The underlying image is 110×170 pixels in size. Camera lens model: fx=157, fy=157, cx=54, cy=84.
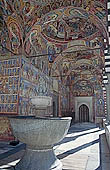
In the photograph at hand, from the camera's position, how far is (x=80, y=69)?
17.8 m

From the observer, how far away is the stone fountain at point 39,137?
3.29 m

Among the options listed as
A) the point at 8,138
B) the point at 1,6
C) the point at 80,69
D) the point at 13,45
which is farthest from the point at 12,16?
the point at 80,69

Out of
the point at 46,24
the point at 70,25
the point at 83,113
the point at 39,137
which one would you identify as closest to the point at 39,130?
the point at 39,137

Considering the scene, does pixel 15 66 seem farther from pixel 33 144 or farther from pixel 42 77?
pixel 33 144

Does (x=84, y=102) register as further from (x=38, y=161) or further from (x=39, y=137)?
(x=39, y=137)

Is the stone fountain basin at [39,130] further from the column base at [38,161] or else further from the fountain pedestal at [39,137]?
the column base at [38,161]

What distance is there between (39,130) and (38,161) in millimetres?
839

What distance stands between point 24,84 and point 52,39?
4.67 metres

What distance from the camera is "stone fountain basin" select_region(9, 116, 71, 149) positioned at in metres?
3.28

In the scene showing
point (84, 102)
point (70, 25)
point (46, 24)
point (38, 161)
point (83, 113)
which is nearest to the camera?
point (38, 161)

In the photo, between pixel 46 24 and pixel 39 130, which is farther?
pixel 46 24

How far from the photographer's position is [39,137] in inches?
131

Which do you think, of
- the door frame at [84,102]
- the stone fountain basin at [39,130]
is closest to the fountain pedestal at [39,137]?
the stone fountain basin at [39,130]

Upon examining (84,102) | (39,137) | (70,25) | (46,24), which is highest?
(70,25)
